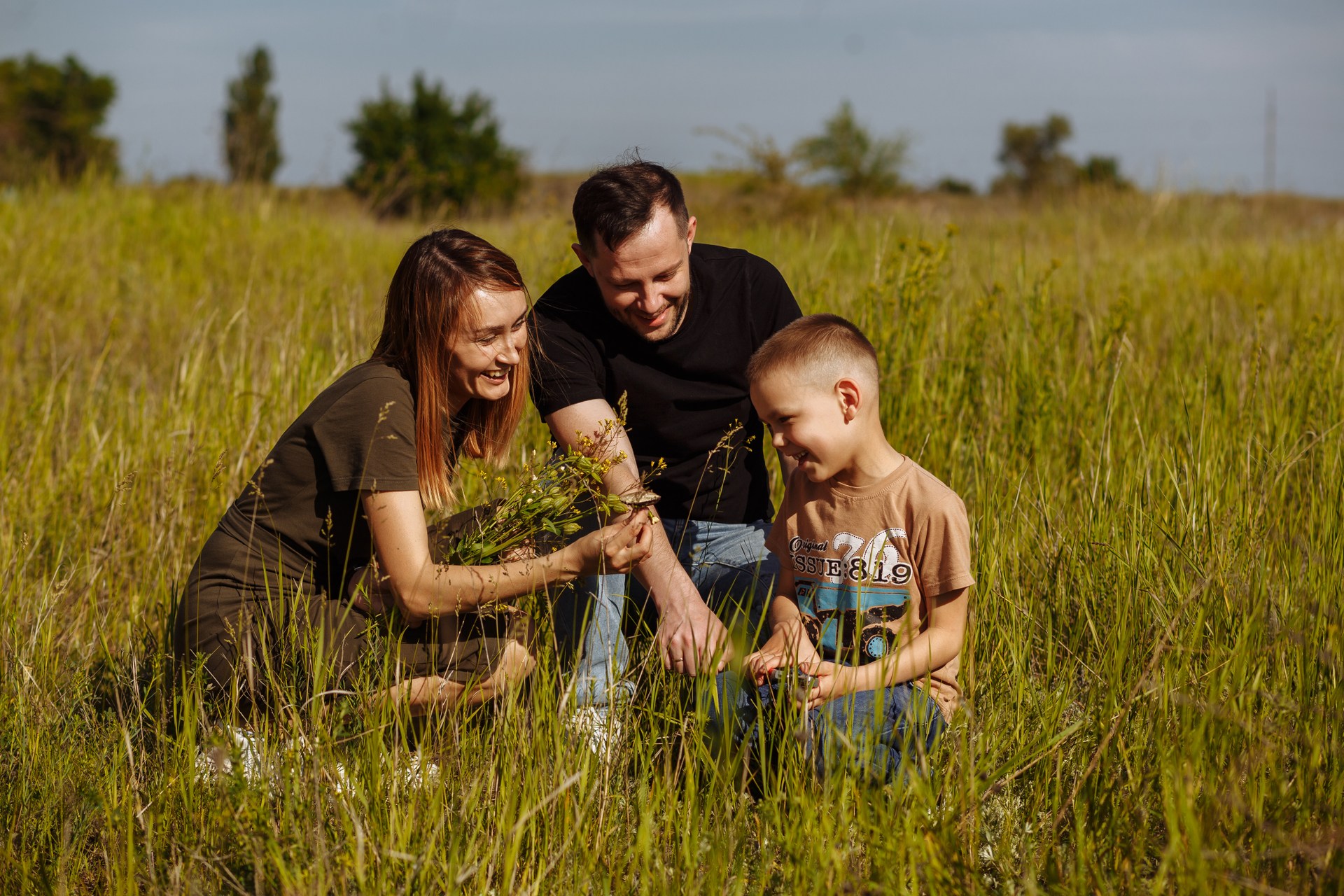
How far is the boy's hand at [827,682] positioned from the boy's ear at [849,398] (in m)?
0.53

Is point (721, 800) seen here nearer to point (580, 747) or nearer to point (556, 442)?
point (580, 747)

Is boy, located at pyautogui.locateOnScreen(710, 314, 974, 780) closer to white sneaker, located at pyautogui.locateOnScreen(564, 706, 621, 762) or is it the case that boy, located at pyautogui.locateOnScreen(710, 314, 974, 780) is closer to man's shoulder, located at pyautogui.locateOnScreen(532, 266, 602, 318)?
white sneaker, located at pyautogui.locateOnScreen(564, 706, 621, 762)

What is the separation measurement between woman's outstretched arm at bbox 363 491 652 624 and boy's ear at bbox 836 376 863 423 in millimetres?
497

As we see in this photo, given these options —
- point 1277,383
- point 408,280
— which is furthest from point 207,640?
point 1277,383

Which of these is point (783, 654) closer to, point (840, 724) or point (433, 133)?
point (840, 724)

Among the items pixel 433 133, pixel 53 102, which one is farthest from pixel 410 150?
pixel 53 102

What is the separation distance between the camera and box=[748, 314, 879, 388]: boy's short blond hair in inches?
85.7

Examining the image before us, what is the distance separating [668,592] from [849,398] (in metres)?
0.66

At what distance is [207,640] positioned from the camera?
2.37 m

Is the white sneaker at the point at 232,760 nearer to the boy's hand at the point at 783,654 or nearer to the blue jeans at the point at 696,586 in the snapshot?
the blue jeans at the point at 696,586

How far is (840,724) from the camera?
214cm

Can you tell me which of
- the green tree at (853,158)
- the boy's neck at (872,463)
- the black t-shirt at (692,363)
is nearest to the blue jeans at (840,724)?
the boy's neck at (872,463)

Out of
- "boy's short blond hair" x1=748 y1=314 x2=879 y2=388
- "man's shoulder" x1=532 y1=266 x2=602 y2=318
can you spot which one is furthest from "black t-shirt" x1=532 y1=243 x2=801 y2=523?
"boy's short blond hair" x1=748 y1=314 x2=879 y2=388

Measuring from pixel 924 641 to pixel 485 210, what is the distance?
10160mm
